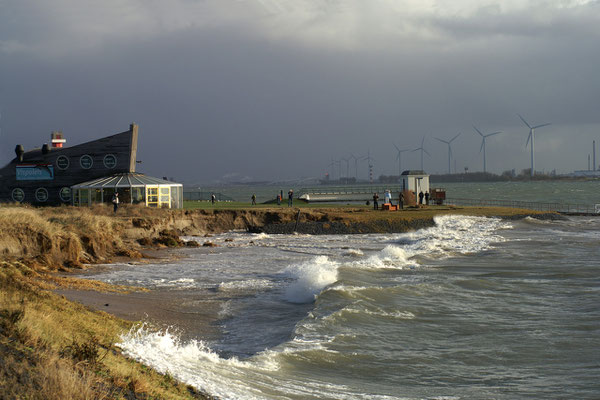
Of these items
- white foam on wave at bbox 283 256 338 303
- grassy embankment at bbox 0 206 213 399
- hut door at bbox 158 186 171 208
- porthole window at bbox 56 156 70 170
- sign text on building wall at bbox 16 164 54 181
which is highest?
porthole window at bbox 56 156 70 170

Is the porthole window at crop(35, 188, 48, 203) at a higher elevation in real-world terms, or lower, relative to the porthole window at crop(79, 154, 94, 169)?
lower

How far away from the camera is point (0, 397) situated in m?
5.79

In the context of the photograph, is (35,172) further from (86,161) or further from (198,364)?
(198,364)

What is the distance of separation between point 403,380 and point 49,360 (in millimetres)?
5689

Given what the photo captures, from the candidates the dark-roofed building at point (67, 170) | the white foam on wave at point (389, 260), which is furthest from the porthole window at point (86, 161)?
the white foam on wave at point (389, 260)

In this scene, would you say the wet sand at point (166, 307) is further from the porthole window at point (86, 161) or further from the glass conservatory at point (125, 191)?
the porthole window at point (86, 161)

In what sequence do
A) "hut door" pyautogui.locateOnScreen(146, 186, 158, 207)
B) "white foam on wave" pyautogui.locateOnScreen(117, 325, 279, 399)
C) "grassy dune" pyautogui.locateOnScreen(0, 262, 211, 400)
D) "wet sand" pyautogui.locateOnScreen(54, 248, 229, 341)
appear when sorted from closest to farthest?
"grassy dune" pyautogui.locateOnScreen(0, 262, 211, 400) → "white foam on wave" pyautogui.locateOnScreen(117, 325, 279, 399) → "wet sand" pyautogui.locateOnScreen(54, 248, 229, 341) → "hut door" pyautogui.locateOnScreen(146, 186, 158, 207)

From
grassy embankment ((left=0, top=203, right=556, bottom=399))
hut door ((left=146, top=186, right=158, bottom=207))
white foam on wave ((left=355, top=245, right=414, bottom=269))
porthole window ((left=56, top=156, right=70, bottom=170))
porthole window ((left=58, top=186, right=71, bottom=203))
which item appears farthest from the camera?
porthole window ((left=56, top=156, right=70, bottom=170))

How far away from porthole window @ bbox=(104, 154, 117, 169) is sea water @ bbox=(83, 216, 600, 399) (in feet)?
69.9

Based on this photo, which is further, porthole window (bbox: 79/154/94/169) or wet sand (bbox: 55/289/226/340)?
porthole window (bbox: 79/154/94/169)

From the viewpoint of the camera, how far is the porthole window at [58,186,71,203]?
44594 mm

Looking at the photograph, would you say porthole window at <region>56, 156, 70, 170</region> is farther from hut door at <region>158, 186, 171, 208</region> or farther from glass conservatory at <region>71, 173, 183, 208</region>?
hut door at <region>158, 186, 171, 208</region>

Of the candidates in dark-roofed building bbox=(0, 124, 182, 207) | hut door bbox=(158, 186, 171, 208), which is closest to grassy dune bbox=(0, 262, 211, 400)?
hut door bbox=(158, 186, 171, 208)

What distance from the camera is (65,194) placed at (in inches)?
1761
